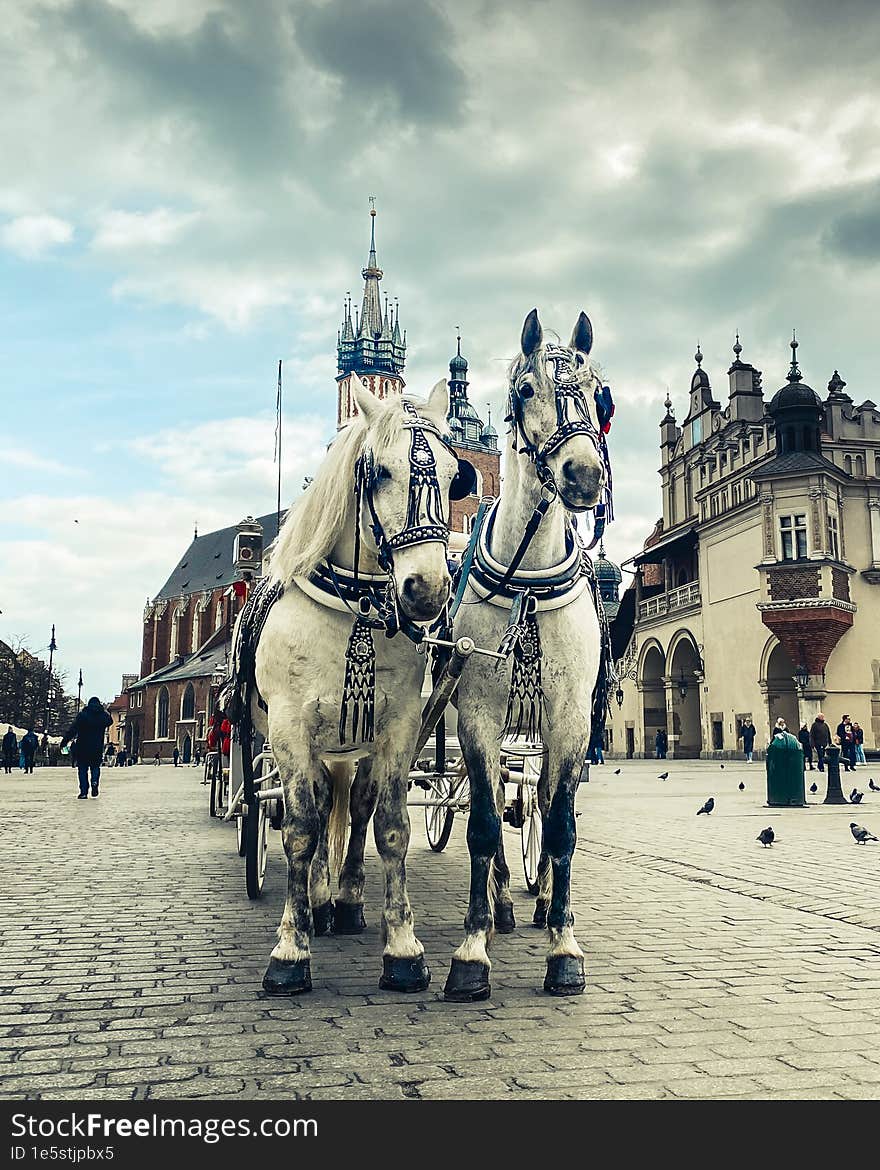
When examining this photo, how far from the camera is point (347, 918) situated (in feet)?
18.8

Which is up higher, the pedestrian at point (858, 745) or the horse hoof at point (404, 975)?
the pedestrian at point (858, 745)

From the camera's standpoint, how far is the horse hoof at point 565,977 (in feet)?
13.8

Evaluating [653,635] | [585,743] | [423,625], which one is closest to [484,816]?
[585,743]

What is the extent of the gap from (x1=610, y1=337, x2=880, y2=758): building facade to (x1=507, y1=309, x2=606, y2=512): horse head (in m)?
33.8

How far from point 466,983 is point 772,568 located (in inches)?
1374

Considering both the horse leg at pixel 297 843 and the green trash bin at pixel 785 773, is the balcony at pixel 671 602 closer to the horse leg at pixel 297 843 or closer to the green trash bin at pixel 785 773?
the green trash bin at pixel 785 773

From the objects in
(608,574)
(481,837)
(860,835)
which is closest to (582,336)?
(481,837)

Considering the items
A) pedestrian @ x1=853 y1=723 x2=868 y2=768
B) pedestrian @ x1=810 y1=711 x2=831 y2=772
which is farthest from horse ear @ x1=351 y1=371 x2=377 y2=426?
pedestrian @ x1=853 y1=723 x2=868 y2=768

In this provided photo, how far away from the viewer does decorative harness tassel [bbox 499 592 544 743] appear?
4391 millimetres

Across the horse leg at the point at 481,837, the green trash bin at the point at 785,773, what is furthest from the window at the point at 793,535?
the horse leg at the point at 481,837

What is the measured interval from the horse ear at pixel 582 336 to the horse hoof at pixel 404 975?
2.78m

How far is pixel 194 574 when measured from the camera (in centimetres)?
9556

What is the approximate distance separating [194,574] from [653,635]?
57920 mm
